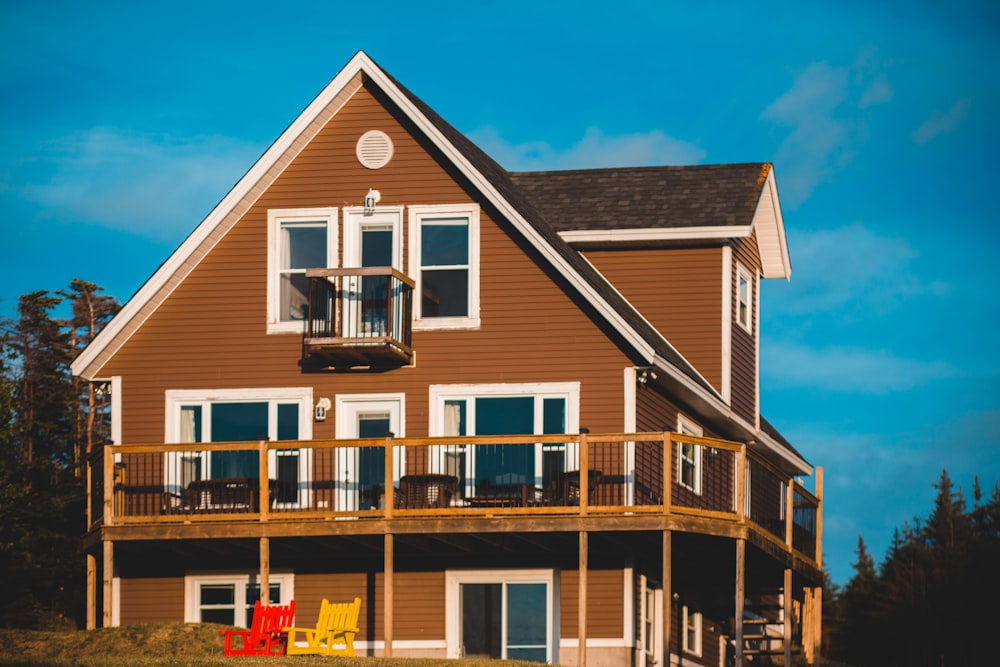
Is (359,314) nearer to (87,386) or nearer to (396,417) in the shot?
(396,417)

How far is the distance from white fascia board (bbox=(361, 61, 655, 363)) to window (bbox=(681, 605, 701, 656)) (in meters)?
6.24

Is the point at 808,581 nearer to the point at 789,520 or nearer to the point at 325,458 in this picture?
the point at 789,520

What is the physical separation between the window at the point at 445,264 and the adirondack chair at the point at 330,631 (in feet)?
17.2

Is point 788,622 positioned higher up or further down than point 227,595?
further down

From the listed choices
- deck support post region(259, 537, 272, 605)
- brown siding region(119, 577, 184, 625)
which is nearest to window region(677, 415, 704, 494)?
deck support post region(259, 537, 272, 605)

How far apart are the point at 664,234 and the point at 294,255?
22.3ft

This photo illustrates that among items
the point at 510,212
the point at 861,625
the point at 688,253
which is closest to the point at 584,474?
the point at 510,212

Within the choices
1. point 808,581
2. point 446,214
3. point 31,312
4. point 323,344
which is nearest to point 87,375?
point 323,344

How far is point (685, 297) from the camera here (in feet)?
111

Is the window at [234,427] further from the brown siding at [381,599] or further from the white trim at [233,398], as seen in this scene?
the brown siding at [381,599]

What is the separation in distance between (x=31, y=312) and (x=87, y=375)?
33302mm

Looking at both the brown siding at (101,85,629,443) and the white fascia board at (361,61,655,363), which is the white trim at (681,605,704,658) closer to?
the brown siding at (101,85,629,443)

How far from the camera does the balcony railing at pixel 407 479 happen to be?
2900 centimetres

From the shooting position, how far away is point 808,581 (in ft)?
113
